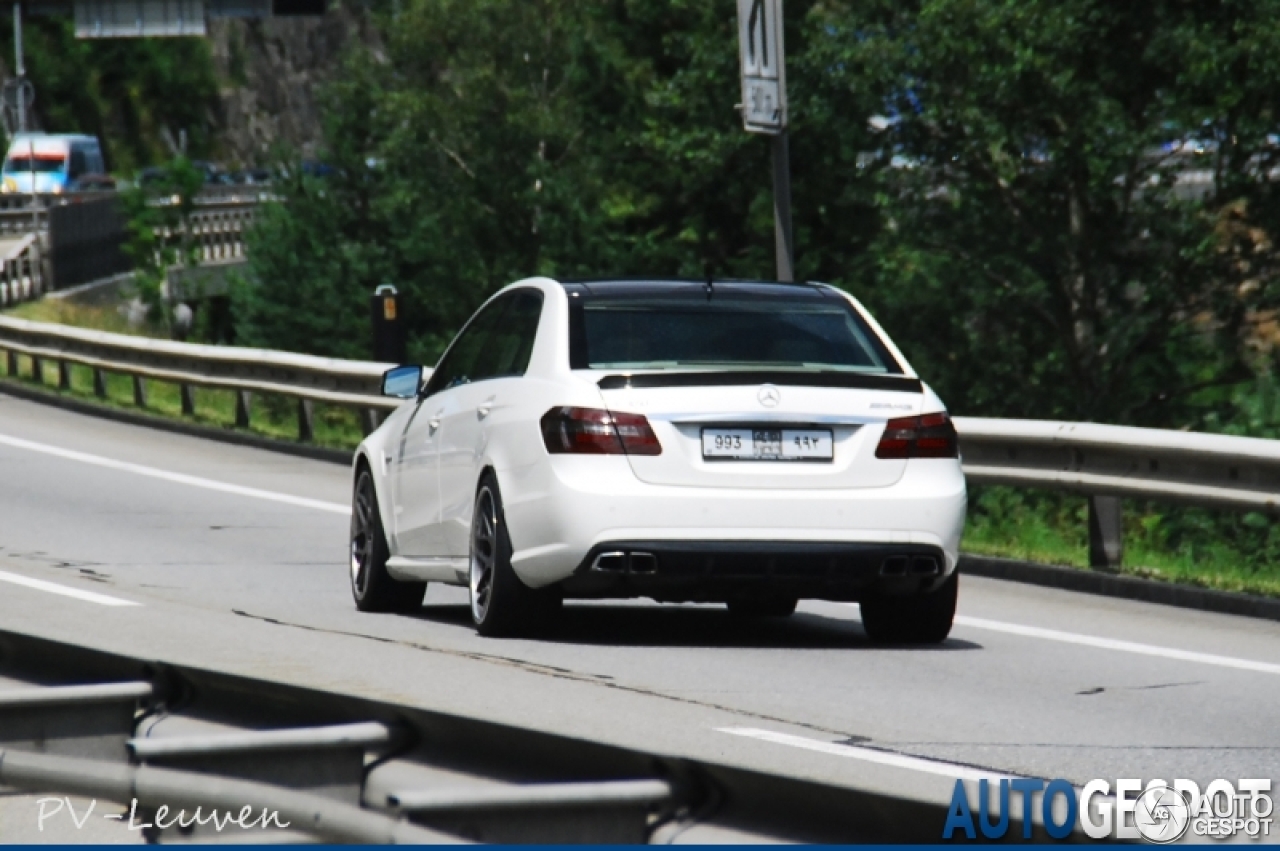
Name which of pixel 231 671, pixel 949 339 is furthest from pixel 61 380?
pixel 231 671

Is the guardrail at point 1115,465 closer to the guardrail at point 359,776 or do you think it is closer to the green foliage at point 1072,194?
the guardrail at point 359,776

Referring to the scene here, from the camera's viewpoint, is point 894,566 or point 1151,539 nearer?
point 894,566

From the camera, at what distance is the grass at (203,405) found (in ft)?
80.8

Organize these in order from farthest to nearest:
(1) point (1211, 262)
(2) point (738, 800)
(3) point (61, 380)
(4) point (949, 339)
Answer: (4) point (949, 339) < (1) point (1211, 262) < (3) point (61, 380) < (2) point (738, 800)

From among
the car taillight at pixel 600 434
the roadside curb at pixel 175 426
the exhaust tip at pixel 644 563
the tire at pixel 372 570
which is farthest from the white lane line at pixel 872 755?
the roadside curb at pixel 175 426

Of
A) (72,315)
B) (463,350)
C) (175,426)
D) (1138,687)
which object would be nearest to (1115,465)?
Answer: (463,350)

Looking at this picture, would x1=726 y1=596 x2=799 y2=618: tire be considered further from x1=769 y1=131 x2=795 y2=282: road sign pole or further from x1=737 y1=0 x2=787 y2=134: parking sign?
x1=737 y1=0 x2=787 y2=134: parking sign

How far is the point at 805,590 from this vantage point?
944 centimetres

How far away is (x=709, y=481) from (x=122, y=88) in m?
116

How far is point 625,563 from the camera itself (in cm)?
926

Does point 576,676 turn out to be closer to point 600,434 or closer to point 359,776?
point 600,434

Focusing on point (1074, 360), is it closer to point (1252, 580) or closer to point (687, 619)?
point (1252, 580)

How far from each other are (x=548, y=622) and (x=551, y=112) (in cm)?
5432

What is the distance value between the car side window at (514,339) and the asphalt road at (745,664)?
1.11 metres
